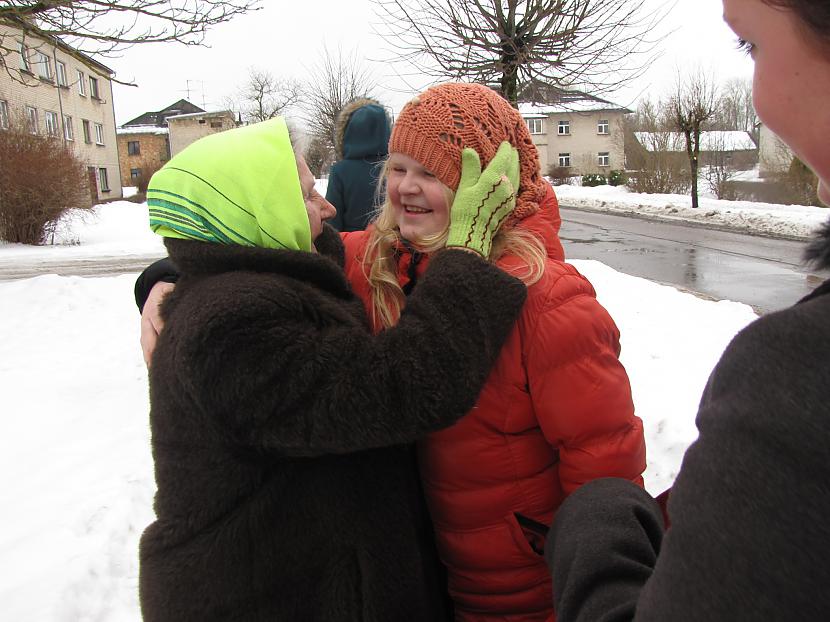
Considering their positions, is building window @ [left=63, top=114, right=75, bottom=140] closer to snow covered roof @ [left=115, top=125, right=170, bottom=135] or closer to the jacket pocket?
snow covered roof @ [left=115, top=125, right=170, bottom=135]

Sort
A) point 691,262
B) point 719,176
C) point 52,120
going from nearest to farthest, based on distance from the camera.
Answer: point 691,262 < point 719,176 < point 52,120

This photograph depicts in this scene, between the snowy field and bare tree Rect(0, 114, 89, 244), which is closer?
the snowy field

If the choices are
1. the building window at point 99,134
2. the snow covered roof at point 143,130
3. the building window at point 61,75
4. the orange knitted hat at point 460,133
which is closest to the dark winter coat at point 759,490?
the orange knitted hat at point 460,133

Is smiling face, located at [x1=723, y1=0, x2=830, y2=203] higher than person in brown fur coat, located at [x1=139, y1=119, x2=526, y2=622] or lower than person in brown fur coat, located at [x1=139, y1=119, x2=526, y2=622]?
higher

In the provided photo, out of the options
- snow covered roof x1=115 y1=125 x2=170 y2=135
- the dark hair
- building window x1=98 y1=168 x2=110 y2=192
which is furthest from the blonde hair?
snow covered roof x1=115 y1=125 x2=170 y2=135

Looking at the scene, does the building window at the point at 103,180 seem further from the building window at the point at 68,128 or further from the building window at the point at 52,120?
the building window at the point at 52,120

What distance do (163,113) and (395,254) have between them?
6637cm

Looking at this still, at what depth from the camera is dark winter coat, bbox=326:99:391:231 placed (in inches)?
170

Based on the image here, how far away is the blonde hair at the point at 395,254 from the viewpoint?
1542mm

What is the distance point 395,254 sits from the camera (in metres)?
1.80

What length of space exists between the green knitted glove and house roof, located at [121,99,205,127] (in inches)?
2485

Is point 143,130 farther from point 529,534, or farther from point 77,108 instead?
point 529,534

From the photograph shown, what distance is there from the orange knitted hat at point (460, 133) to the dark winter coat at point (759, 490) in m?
1.12

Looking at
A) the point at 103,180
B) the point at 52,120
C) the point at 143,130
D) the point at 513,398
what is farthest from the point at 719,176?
the point at 143,130
